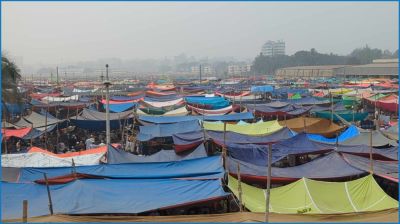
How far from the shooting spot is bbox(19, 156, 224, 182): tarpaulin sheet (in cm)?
830

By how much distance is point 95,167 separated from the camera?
8594 millimetres

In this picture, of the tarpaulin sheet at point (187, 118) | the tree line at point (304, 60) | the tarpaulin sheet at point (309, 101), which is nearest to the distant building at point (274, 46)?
the tree line at point (304, 60)

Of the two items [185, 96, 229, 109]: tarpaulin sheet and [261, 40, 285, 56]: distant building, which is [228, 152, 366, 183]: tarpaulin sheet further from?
[261, 40, 285, 56]: distant building

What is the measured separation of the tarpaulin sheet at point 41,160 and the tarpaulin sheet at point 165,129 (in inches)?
125

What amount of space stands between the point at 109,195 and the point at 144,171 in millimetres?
1520

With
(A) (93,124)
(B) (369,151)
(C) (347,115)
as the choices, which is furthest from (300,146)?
(C) (347,115)

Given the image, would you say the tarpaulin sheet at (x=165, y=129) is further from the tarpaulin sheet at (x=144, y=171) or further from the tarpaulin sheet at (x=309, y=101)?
the tarpaulin sheet at (x=309, y=101)

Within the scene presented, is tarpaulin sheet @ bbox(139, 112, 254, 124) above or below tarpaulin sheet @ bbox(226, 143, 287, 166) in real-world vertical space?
above

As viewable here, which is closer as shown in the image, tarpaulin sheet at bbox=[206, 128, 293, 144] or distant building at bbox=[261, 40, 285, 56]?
tarpaulin sheet at bbox=[206, 128, 293, 144]

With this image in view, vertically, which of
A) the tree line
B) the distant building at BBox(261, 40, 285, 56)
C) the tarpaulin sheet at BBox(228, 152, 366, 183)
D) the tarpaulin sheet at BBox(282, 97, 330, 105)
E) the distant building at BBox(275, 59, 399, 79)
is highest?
the distant building at BBox(261, 40, 285, 56)

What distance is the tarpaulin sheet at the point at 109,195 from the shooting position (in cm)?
Answer: 676

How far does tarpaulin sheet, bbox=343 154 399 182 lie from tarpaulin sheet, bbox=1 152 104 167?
17.7 ft

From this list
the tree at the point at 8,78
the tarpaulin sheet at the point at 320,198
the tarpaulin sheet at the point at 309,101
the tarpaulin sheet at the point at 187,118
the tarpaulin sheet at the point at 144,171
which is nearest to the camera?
the tarpaulin sheet at the point at 320,198

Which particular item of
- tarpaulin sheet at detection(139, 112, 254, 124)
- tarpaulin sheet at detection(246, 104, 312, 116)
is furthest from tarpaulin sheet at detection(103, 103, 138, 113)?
tarpaulin sheet at detection(246, 104, 312, 116)
